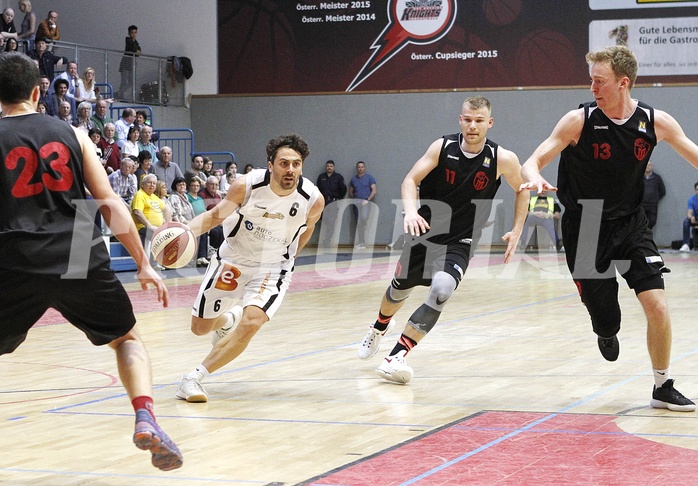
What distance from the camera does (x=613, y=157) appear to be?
6.14 meters

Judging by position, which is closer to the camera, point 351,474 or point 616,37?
point 351,474

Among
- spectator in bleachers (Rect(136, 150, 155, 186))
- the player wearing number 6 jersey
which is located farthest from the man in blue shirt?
the player wearing number 6 jersey

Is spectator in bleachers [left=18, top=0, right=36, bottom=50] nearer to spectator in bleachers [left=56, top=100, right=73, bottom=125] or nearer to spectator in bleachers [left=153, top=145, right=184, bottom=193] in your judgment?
spectator in bleachers [left=56, top=100, right=73, bottom=125]

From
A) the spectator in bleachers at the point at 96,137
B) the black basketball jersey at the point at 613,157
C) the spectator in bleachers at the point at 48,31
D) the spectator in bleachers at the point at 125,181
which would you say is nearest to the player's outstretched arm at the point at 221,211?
the black basketball jersey at the point at 613,157

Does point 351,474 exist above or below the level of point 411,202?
below

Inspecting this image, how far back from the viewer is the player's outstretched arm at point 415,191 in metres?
6.53

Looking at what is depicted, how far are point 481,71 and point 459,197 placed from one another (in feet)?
60.2

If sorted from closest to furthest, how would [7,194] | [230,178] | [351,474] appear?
[7,194] < [351,474] < [230,178]

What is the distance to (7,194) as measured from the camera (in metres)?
4.20

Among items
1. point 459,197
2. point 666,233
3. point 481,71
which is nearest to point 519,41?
point 481,71

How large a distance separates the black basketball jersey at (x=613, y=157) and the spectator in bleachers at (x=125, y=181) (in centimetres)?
1176

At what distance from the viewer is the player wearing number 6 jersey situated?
6.80 meters

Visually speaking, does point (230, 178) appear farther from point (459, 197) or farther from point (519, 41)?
point (459, 197)

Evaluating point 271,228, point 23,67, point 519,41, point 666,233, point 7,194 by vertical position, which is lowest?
point 666,233
